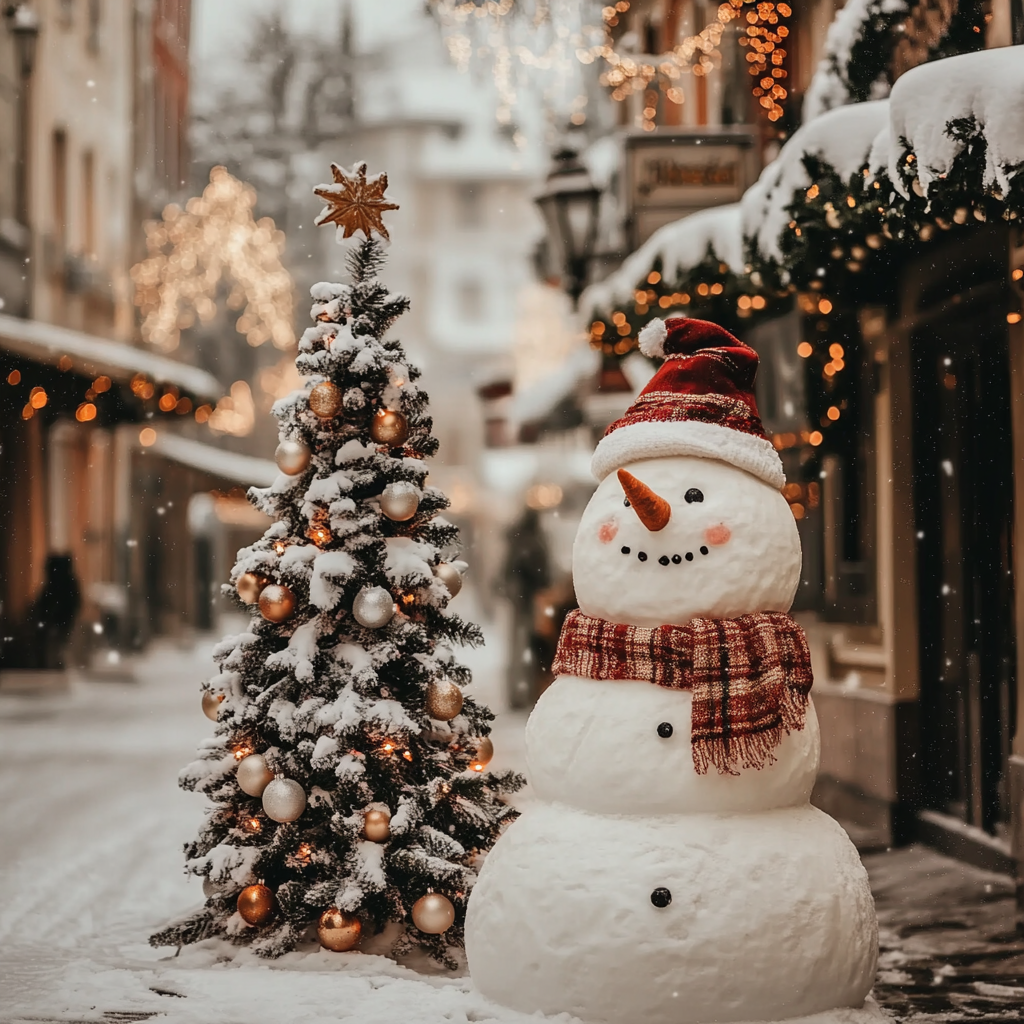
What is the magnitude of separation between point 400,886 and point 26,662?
44.3 feet

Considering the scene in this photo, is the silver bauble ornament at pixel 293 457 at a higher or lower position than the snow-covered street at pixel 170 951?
higher

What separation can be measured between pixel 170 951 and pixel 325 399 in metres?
2.40

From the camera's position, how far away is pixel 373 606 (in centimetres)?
558

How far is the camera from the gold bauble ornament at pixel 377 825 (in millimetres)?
5547

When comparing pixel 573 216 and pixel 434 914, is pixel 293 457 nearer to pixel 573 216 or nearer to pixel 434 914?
pixel 434 914

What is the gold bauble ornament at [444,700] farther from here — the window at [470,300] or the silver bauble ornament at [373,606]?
the window at [470,300]

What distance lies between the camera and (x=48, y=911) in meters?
6.82

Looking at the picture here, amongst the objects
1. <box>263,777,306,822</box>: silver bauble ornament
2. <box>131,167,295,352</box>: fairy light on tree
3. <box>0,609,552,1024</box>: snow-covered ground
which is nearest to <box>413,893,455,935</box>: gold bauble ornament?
<box>0,609,552,1024</box>: snow-covered ground

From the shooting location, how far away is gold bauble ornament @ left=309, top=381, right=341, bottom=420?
5668mm

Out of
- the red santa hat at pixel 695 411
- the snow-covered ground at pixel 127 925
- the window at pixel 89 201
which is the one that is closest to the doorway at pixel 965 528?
the red santa hat at pixel 695 411

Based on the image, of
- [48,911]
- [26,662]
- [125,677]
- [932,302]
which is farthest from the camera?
[125,677]

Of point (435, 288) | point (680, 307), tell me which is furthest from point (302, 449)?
point (435, 288)

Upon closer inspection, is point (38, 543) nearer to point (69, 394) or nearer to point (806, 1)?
point (69, 394)

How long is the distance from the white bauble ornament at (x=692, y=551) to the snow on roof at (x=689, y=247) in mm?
3427
